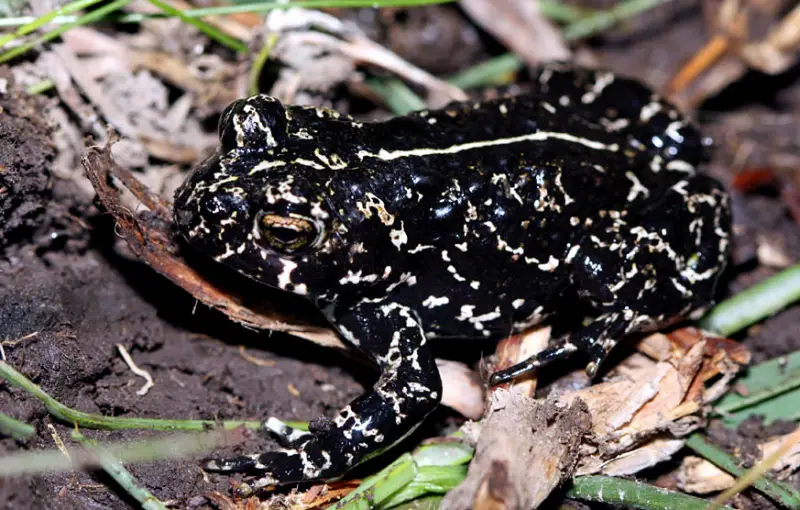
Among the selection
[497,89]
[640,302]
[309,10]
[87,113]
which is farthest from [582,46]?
[87,113]

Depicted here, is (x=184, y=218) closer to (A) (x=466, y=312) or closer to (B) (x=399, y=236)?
(B) (x=399, y=236)

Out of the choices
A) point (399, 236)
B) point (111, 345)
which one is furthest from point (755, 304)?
point (111, 345)

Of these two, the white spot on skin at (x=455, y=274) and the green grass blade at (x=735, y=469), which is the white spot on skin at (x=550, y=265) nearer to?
the white spot on skin at (x=455, y=274)

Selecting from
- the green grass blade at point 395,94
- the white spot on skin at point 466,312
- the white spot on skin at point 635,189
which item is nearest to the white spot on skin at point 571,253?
the white spot on skin at point 635,189

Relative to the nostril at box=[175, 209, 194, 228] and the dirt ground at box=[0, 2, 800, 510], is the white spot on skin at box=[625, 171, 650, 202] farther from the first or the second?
the nostril at box=[175, 209, 194, 228]

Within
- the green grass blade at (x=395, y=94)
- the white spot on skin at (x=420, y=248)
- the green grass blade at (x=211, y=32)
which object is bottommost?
the white spot on skin at (x=420, y=248)

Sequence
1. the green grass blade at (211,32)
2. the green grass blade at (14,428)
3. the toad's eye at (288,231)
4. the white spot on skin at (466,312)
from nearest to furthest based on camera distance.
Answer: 1. the green grass blade at (14,428)
2. the toad's eye at (288,231)
3. the white spot on skin at (466,312)
4. the green grass blade at (211,32)
